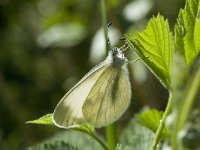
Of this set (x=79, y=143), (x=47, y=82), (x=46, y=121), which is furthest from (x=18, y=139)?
(x=46, y=121)

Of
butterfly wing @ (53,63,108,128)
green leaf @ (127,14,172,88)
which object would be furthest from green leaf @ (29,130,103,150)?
green leaf @ (127,14,172,88)

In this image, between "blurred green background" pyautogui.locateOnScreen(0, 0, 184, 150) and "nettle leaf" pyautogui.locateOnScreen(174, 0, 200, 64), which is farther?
"blurred green background" pyautogui.locateOnScreen(0, 0, 184, 150)

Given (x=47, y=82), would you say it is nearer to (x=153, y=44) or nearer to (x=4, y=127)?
(x=4, y=127)

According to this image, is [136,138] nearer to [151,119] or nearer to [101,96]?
[151,119]

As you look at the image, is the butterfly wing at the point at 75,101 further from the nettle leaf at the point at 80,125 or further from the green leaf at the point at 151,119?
the green leaf at the point at 151,119

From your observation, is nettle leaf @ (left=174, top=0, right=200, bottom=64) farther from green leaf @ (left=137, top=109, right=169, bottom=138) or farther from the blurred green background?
the blurred green background
